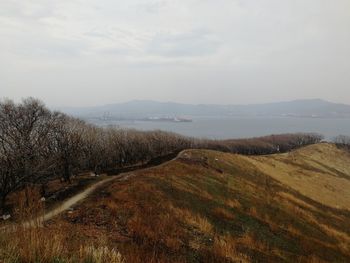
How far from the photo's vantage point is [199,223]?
21.4m

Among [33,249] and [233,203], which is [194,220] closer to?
[233,203]

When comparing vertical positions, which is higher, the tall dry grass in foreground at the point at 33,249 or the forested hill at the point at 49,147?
the tall dry grass in foreground at the point at 33,249

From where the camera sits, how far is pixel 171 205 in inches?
973

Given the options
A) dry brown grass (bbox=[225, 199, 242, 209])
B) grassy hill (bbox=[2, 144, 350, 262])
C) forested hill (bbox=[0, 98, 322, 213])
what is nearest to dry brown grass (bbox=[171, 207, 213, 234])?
grassy hill (bbox=[2, 144, 350, 262])

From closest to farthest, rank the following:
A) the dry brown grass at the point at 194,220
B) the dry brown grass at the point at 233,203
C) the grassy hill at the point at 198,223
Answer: the grassy hill at the point at 198,223 → the dry brown grass at the point at 194,220 → the dry brown grass at the point at 233,203

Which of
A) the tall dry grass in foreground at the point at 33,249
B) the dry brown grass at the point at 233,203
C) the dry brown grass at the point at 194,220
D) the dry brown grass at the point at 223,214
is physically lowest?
the dry brown grass at the point at 233,203

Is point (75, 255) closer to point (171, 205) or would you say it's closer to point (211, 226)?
point (211, 226)

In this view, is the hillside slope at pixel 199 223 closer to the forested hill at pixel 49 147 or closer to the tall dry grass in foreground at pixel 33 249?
the tall dry grass in foreground at pixel 33 249

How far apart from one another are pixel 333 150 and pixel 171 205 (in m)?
120

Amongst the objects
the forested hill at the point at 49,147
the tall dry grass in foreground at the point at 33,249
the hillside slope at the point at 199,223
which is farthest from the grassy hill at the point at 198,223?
the forested hill at the point at 49,147

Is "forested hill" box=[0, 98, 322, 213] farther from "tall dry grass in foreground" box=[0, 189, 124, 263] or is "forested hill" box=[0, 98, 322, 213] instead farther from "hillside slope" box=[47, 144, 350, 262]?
"tall dry grass in foreground" box=[0, 189, 124, 263]

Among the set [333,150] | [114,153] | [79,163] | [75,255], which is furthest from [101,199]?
[333,150]

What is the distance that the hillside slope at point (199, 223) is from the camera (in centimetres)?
1518

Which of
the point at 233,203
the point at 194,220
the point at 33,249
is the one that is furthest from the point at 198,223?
the point at 33,249
